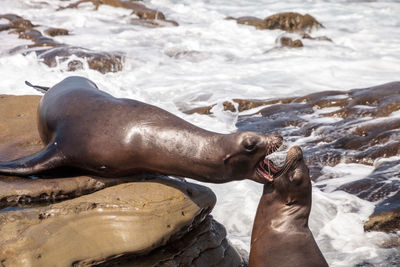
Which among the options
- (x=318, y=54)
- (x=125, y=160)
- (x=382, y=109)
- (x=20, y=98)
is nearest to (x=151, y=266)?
(x=125, y=160)

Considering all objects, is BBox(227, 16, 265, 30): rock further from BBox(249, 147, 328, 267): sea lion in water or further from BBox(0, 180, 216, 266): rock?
BBox(0, 180, 216, 266): rock

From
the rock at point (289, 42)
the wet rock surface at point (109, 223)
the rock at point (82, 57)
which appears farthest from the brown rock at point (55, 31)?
the wet rock surface at point (109, 223)

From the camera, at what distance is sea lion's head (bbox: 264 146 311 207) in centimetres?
445

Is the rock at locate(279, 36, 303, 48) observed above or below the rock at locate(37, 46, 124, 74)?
above

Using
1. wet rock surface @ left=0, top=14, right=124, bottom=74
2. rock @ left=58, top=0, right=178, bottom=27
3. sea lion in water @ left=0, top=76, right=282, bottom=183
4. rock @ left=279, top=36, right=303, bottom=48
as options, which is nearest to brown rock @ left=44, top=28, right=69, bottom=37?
wet rock surface @ left=0, top=14, right=124, bottom=74

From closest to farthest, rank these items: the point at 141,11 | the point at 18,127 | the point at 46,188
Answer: the point at 46,188 → the point at 18,127 → the point at 141,11

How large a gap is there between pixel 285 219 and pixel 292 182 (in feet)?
1.00

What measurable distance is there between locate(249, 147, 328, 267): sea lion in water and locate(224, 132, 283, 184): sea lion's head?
0.30 meters

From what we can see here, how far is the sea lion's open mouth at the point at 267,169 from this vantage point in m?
4.30

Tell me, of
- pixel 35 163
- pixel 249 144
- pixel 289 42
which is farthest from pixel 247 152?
pixel 289 42

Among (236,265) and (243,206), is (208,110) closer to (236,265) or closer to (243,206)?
(243,206)

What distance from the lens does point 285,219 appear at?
14.6 feet

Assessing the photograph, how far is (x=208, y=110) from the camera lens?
405 inches

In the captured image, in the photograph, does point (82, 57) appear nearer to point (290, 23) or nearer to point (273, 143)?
point (290, 23)
